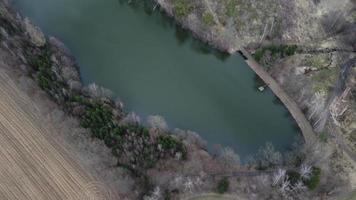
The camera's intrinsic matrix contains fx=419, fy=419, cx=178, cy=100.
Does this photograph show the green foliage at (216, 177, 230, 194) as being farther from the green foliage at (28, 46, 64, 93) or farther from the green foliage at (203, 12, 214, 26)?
the green foliage at (203, 12, 214, 26)

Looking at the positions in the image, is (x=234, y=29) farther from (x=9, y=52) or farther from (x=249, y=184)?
(x=9, y=52)

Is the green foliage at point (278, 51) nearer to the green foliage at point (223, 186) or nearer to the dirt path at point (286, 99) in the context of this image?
the dirt path at point (286, 99)

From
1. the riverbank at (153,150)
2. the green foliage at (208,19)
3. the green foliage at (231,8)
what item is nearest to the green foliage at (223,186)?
the riverbank at (153,150)

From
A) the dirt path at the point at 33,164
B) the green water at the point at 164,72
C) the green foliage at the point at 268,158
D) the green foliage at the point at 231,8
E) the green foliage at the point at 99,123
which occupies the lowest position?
the dirt path at the point at 33,164

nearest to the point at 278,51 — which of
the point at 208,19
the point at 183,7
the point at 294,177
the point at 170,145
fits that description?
the point at 208,19

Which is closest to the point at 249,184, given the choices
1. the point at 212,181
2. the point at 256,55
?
the point at 212,181

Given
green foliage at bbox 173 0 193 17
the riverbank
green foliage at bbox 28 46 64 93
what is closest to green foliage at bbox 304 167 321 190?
the riverbank
